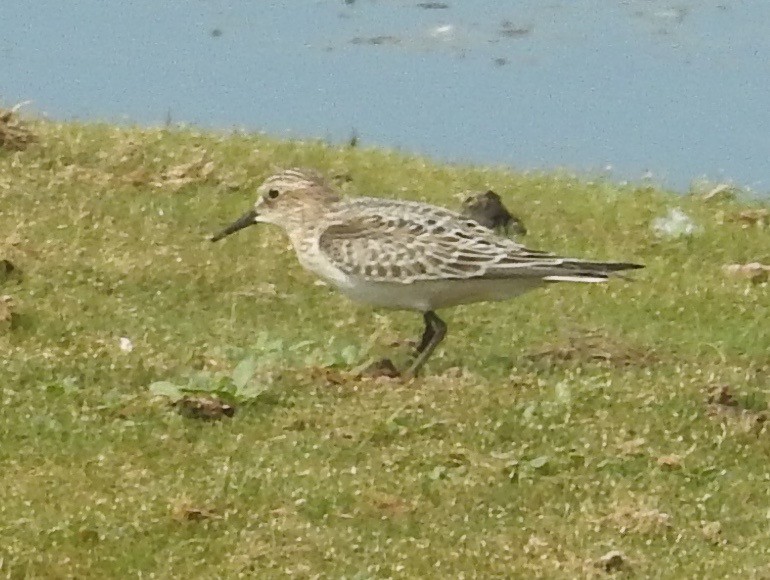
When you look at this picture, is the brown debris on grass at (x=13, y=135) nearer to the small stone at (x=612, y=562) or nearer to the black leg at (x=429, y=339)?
the black leg at (x=429, y=339)

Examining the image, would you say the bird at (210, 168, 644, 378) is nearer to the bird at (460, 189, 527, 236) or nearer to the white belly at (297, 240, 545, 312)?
the white belly at (297, 240, 545, 312)

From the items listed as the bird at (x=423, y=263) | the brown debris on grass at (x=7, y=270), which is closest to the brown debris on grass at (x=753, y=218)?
the bird at (x=423, y=263)

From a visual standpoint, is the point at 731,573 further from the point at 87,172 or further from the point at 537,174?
the point at 537,174

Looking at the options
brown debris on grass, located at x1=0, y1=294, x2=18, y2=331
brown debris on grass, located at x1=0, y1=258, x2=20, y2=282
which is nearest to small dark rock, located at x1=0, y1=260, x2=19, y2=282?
brown debris on grass, located at x1=0, y1=258, x2=20, y2=282

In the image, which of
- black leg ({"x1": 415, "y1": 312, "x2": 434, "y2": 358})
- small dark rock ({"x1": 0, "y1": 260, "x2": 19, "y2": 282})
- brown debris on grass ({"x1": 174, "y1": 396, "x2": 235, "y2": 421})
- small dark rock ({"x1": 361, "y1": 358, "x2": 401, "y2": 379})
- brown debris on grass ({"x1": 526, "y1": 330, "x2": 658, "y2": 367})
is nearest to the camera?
brown debris on grass ({"x1": 174, "y1": 396, "x2": 235, "y2": 421})

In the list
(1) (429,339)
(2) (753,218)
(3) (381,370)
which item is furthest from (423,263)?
(2) (753,218)

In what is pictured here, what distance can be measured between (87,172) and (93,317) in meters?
2.44

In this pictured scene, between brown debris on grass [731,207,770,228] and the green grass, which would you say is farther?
brown debris on grass [731,207,770,228]

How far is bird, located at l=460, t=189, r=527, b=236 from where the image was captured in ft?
38.3

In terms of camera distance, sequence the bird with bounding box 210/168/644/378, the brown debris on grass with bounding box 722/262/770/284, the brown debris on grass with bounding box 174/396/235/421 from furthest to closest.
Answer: the brown debris on grass with bounding box 722/262/770/284 → the bird with bounding box 210/168/644/378 → the brown debris on grass with bounding box 174/396/235/421

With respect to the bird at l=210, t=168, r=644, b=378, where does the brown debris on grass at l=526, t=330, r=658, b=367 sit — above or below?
below

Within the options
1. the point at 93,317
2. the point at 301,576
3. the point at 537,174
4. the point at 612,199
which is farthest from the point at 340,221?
the point at 537,174

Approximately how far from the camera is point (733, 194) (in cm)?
1366

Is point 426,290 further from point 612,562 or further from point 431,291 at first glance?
point 612,562
